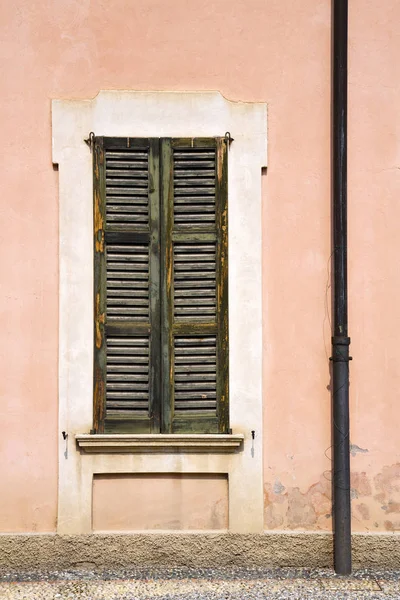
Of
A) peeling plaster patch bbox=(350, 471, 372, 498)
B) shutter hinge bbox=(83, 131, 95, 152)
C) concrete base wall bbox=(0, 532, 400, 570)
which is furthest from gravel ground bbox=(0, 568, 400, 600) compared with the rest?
shutter hinge bbox=(83, 131, 95, 152)

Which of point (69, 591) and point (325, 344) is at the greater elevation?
point (325, 344)

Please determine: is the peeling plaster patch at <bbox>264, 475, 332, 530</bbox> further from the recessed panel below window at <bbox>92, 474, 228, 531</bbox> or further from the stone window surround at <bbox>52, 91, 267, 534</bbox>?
the recessed panel below window at <bbox>92, 474, 228, 531</bbox>

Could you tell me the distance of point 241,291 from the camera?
534 centimetres

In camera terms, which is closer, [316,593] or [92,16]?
[316,593]

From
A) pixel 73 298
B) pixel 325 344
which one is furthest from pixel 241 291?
pixel 73 298

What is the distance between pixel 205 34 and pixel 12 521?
3.78 m

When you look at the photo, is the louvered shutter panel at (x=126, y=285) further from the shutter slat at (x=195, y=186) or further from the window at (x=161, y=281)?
the shutter slat at (x=195, y=186)

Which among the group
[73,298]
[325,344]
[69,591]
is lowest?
[69,591]

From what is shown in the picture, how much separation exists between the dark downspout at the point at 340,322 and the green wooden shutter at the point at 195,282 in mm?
791

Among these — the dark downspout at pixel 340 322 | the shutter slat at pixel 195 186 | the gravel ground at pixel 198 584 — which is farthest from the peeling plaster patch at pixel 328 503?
the shutter slat at pixel 195 186

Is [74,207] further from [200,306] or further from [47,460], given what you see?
[47,460]

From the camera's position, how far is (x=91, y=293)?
5.32m

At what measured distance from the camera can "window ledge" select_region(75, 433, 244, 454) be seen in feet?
17.2

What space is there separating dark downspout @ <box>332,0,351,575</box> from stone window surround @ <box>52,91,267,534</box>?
1.74ft
